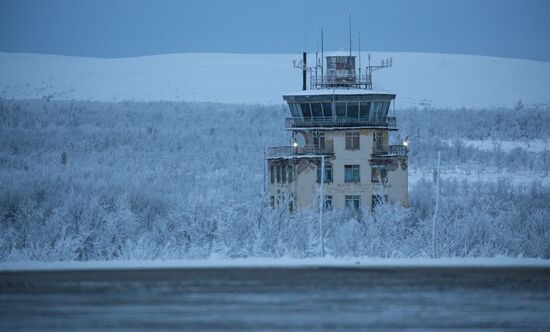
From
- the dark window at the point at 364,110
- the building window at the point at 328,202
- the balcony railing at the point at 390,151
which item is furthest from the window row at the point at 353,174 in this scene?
the dark window at the point at 364,110

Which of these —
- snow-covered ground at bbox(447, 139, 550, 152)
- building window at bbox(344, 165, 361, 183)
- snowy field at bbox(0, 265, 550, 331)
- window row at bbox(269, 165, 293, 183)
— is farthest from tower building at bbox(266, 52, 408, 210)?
snow-covered ground at bbox(447, 139, 550, 152)

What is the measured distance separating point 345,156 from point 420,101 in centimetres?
11201

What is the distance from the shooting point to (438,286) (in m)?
24.3

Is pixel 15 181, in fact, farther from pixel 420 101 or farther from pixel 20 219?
pixel 420 101

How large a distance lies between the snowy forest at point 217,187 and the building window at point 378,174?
348 cm

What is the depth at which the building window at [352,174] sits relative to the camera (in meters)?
74.2

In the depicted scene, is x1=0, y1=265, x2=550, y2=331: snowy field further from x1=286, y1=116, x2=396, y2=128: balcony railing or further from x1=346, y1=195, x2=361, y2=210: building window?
x1=286, y1=116, x2=396, y2=128: balcony railing

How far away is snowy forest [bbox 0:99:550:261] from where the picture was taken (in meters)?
41.3

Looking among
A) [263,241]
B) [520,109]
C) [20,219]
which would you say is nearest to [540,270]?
[263,241]

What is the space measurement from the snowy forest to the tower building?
2.92 meters

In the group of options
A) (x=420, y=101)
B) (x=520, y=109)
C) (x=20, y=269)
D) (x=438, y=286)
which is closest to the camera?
(x=438, y=286)

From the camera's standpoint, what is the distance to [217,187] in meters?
110

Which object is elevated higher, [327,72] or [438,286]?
[327,72]

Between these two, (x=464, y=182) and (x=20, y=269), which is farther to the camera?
(x=464, y=182)
